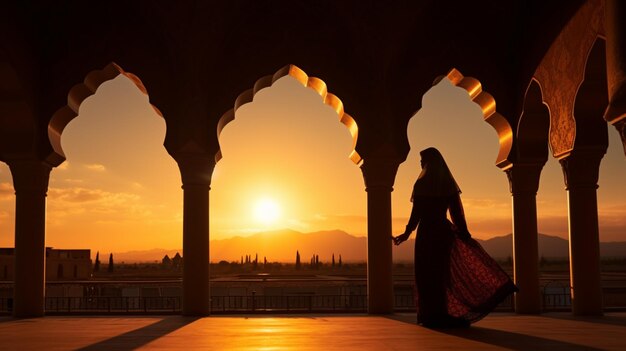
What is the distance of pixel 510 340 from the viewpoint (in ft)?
22.3

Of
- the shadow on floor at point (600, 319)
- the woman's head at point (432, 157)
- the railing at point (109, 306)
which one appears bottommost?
the railing at point (109, 306)

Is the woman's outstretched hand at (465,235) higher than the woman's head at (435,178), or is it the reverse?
the woman's head at (435,178)

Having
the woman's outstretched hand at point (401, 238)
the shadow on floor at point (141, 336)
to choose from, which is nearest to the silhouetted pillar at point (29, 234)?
the shadow on floor at point (141, 336)

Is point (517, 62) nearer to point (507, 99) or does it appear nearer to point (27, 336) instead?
point (507, 99)

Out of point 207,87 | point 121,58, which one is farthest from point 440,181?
point 121,58

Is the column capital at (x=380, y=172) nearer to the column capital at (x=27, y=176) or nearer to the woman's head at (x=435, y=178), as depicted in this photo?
the woman's head at (x=435, y=178)

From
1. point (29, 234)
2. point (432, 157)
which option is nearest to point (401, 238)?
point (432, 157)

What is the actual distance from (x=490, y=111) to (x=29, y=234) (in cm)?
802

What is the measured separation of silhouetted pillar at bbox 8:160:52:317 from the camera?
35.7 ft

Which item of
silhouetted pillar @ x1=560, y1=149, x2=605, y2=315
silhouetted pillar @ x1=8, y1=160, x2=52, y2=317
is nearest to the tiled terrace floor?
silhouetted pillar @ x1=560, y1=149, x2=605, y2=315

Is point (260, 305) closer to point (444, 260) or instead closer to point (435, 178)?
point (444, 260)

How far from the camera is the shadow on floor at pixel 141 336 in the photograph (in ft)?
21.5

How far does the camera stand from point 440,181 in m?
8.12

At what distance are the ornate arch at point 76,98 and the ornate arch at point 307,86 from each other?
118 cm
